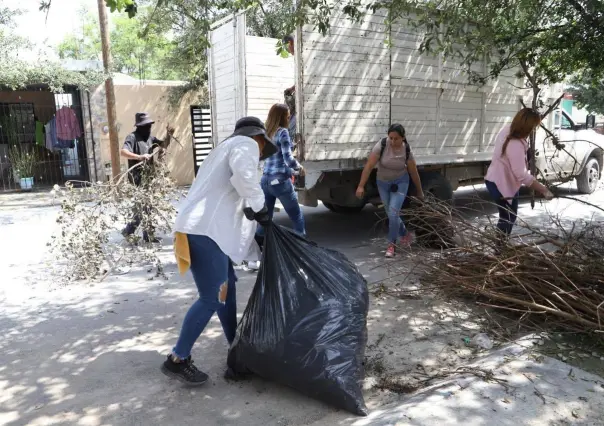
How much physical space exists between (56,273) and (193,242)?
3125mm

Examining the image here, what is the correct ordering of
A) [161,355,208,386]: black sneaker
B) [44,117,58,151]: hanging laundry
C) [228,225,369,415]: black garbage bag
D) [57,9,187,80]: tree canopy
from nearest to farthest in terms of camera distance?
[228,225,369,415]: black garbage bag, [161,355,208,386]: black sneaker, [44,117,58,151]: hanging laundry, [57,9,187,80]: tree canopy

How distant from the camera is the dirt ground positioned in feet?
8.76

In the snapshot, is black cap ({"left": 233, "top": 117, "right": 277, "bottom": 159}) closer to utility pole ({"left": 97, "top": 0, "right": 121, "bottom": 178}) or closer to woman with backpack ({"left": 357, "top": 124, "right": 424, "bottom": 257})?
woman with backpack ({"left": 357, "top": 124, "right": 424, "bottom": 257})

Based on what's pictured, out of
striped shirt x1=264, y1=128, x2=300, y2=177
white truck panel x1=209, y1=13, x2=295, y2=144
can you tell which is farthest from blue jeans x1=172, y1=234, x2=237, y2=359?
white truck panel x1=209, y1=13, x2=295, y2=144

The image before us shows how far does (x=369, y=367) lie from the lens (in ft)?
10.2

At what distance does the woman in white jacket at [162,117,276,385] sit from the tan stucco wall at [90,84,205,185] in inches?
386

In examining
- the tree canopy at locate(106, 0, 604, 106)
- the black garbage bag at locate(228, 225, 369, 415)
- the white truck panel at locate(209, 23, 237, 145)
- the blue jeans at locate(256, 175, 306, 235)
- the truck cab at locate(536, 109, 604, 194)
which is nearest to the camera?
the black garbage bag at locate(228, 225, 369, 415)

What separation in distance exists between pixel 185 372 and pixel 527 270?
241 centimetres

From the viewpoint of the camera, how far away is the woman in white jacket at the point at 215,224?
2.73 meters

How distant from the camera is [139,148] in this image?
6.08m

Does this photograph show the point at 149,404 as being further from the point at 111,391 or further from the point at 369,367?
the point at 369,367

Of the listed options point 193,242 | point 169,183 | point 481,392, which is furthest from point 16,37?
point 481,392

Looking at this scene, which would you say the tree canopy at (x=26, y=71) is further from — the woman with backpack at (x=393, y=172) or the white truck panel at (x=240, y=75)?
the woman with backpack at (x=393, y=172)

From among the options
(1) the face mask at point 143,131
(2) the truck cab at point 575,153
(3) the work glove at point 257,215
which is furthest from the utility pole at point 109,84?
(3) the work glove at point 257,215
